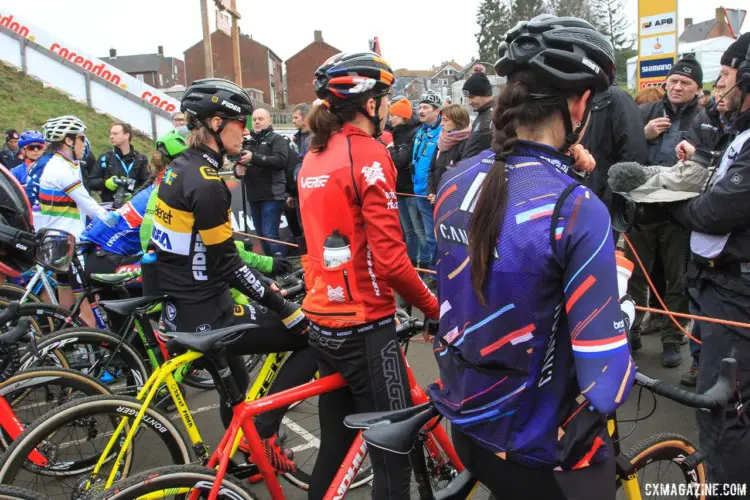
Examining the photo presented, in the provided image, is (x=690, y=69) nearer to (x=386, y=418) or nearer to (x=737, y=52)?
(x=737, y=52)

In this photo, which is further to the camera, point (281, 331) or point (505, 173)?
point (281, 331)

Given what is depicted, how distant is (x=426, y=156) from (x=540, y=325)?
22.3 feet

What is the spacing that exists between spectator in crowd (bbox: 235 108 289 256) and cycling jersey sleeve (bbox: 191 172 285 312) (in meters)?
5.64

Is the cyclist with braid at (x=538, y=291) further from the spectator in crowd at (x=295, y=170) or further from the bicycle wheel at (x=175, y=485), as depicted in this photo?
the spectator in crowd at (x=295, y=170)

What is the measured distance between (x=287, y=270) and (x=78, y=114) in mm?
22789

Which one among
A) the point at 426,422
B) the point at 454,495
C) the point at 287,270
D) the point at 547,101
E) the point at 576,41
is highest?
the point at 576,41

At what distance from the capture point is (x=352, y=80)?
2570 mm

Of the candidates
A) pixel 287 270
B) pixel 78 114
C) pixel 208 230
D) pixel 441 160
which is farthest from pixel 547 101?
pixel 78 114

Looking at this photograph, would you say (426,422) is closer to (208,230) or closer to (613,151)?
(208,230)

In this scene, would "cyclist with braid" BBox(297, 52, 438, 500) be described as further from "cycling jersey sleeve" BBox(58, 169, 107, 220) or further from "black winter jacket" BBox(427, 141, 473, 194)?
"black winter jacket" BBox(427, 141, 473, 194)

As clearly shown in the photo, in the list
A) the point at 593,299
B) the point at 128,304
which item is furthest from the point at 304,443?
the point at 593,299

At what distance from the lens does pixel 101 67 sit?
84.5 ft

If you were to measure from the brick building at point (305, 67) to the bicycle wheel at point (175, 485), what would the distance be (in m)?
65.4

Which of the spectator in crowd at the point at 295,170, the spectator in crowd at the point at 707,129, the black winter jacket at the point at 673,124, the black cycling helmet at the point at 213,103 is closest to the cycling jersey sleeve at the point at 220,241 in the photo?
the black cycling helmet at the point at 213,103
